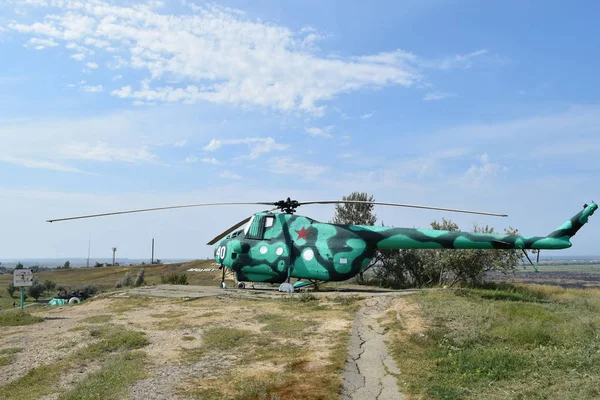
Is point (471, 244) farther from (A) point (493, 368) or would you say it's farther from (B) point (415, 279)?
(B) point (415, 279)

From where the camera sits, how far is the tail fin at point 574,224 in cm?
1625

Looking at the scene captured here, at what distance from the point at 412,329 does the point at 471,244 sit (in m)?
7.28

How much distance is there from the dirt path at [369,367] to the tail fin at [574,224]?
816cm

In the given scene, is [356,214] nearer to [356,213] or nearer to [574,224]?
[356,213]

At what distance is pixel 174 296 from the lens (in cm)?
1967

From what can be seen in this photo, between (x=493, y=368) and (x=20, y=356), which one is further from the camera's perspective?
(x=20, y=356)

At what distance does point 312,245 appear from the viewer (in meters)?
20.1

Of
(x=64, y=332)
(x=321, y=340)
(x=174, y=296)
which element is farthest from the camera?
(x=174, y=296)

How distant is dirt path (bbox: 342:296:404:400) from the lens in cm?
828

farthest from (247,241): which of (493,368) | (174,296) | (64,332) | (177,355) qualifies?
(493,368)

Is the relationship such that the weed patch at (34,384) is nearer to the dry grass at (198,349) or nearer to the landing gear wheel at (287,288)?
the dry grass at (198,349)

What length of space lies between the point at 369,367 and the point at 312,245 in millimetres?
10586

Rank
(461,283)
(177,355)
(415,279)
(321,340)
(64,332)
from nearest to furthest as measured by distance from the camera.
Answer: (177,355) < (321,340) < (64,332) < (461,283) < (415,279)

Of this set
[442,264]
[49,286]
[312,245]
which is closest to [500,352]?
[312,245]
